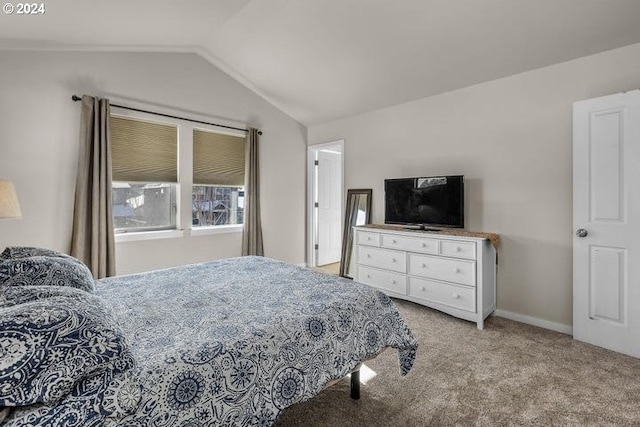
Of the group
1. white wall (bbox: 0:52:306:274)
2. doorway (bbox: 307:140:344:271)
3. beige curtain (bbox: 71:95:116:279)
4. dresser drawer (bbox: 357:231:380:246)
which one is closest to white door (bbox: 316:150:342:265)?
doorway (bbox: 307:140:344:271)

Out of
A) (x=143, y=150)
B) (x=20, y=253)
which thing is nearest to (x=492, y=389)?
(x=20, y=253)

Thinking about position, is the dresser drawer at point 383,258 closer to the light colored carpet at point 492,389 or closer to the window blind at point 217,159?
the light colored carpet at point 492,389

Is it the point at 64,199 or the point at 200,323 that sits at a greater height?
the point at 64,199

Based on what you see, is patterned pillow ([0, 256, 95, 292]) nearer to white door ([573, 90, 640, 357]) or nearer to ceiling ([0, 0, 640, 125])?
ceiling ([0, 0, 640, 125])

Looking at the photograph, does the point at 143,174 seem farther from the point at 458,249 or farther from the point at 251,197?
the point at 458,249

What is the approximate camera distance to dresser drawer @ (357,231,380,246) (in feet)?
12.2

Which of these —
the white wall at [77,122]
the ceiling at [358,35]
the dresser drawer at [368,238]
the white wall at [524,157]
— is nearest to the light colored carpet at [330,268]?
the white wall at [77,122]

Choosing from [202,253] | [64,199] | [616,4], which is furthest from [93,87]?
[616,4]

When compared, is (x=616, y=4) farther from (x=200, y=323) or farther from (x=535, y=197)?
Answer: (x=200, y=323)

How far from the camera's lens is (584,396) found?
6.27 ft

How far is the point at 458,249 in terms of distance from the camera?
303 cm

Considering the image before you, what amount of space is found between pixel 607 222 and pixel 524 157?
2.84 feet

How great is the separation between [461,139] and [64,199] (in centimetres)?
411

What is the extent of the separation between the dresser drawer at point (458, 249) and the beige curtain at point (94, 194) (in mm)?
3353
